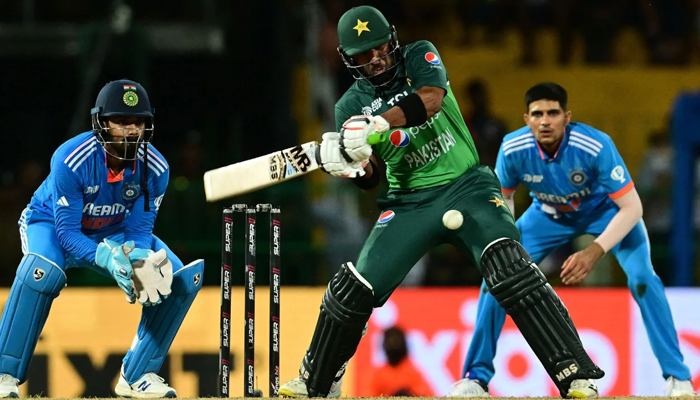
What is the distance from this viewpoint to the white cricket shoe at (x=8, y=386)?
196 inches

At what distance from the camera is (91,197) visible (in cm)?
518

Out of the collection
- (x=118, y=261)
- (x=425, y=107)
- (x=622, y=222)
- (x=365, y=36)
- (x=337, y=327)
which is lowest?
(x=337, y=327)

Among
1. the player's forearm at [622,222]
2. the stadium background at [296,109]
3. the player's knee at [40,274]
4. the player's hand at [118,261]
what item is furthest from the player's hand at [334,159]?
the stadium background at [296,109]

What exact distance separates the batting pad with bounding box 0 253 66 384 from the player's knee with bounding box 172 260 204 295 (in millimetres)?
545

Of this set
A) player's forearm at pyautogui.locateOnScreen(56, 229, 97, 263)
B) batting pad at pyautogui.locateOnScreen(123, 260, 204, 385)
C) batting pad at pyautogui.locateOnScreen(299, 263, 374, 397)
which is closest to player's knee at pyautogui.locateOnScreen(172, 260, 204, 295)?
batting pad at pyautogui.locateOnScreen(123, 260, 204, 385)

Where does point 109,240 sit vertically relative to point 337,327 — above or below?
above

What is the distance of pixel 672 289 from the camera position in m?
7.52

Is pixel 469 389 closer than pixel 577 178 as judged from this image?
Yes

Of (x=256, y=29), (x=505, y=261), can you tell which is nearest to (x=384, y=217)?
(x=505, y=261)

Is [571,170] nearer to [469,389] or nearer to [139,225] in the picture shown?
[469,389]

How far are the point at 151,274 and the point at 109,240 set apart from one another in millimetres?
280

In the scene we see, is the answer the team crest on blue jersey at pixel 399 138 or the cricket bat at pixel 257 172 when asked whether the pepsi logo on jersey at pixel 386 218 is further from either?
the cricket bat at pixel 257 172

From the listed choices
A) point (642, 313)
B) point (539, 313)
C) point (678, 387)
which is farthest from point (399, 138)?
point (678, 387)

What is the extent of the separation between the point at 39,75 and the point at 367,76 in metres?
7.43
